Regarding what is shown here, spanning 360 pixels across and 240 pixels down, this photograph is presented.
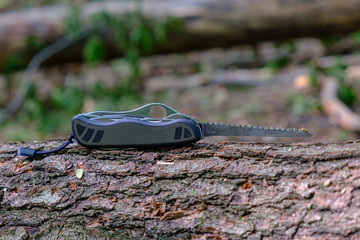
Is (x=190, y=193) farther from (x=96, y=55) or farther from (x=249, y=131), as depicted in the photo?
(x=96, y=55)

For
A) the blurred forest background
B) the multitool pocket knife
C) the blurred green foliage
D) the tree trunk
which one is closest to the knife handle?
the multitool pocket knife

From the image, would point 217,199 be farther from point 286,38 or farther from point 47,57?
point 47,57

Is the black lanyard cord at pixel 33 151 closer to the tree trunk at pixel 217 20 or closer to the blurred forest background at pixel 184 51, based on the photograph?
the blurred forest background at pixel 184 51

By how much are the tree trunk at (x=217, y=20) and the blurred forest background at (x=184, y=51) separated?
1 centimetres

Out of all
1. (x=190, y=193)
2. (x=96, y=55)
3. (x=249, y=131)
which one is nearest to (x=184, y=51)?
(x=96, y=55)

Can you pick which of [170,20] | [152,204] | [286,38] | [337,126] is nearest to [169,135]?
[152,204]

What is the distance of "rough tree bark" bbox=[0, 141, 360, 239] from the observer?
157 centimetres

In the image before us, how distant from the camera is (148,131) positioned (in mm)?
1821

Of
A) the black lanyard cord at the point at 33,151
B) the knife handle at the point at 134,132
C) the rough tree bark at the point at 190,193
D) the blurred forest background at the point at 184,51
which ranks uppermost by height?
the blurred forest background at the point at 184,51

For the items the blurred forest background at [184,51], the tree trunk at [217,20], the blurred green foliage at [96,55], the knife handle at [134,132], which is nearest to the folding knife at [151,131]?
the knife handle at [134,132]

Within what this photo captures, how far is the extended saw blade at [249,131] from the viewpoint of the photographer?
1.83m

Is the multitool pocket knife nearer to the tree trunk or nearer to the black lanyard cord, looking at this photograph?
the black lanyard cord

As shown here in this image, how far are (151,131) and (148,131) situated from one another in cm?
1

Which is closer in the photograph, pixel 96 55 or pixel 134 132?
pixel 134 132
